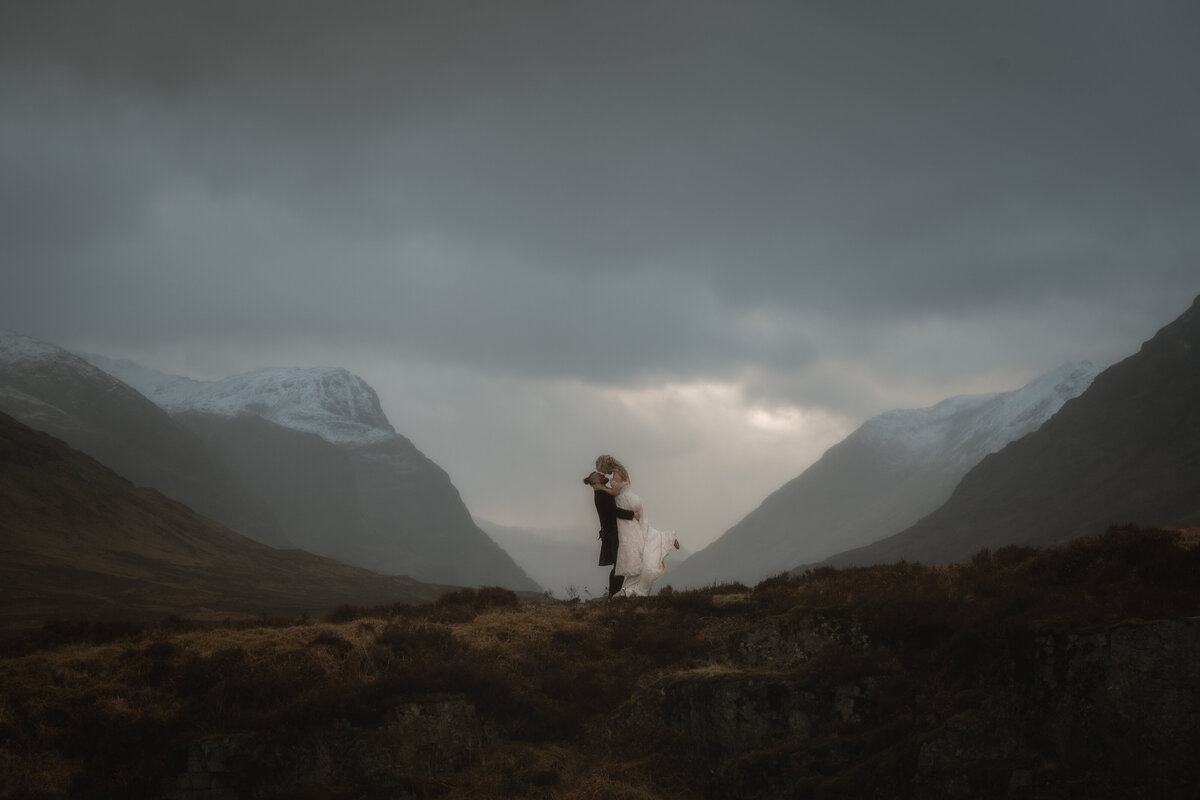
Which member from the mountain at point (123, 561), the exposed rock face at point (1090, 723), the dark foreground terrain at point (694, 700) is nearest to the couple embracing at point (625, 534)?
the dark foreground terrain at point (694, 700)

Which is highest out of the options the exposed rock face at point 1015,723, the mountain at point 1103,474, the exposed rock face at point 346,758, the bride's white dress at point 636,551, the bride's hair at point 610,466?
the mountain at point 1103,474

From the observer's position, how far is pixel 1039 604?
1340 cm

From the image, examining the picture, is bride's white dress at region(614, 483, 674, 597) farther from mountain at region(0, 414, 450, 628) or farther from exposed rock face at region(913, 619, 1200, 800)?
mountain at region(0, 414, 450, 628)

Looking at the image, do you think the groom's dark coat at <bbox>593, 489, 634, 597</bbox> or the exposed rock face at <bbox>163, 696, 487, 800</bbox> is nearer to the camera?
the exposed rock face at <bbox>163, 696, 487, 800</bbox>

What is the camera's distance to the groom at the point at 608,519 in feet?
66.9

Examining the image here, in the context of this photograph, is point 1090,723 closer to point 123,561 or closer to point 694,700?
point 694,700

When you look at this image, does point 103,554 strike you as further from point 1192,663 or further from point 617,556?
point 1192,663

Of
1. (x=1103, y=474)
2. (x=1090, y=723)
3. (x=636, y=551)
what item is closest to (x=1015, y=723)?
(x=1090, y=723)

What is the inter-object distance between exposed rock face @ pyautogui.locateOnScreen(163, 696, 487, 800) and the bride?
20.7 ft

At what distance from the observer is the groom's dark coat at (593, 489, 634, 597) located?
20453 millimetres

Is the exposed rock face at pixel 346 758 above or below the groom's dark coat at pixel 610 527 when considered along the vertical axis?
below

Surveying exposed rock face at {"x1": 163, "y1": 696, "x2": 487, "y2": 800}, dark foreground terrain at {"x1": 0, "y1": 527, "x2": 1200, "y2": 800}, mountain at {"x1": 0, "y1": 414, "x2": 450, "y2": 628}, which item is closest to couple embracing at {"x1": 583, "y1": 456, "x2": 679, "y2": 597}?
dark foreground terrain at {"x1": 0, "y1": 527, "x2": 1200, "y2": 800}

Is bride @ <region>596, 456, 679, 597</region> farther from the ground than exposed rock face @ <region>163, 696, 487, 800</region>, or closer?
farther from the ground

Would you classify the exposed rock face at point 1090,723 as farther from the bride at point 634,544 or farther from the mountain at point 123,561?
the mountain at point 123,561
